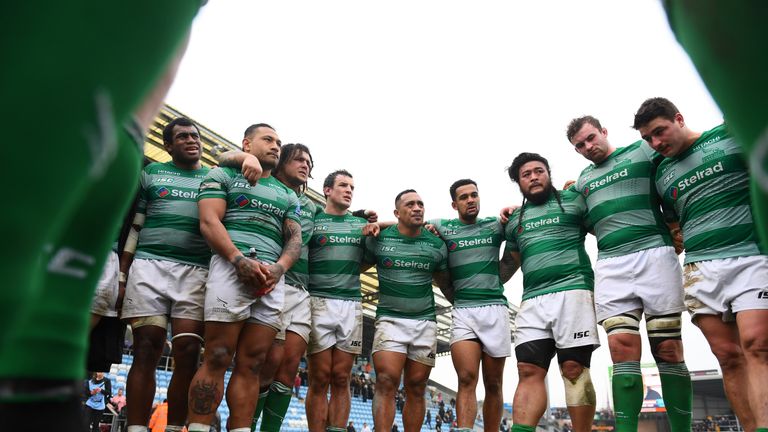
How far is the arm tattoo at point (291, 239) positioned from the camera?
161 inches

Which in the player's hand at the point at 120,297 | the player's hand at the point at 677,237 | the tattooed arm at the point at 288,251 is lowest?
the player's hand at the point at 120,297

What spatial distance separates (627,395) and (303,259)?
3.02m

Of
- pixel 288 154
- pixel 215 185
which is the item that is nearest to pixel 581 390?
pixel 215 185

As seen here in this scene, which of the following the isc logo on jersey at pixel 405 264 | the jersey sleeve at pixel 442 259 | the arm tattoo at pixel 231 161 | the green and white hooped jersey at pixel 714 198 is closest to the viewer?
the green and white hooped jersey at pixel 714 198

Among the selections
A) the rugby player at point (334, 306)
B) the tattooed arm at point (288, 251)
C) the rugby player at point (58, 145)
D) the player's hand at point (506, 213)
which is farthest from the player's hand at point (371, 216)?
the rugby player at point (58, 145)

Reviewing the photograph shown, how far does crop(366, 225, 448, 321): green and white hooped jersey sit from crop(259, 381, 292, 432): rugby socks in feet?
4.11

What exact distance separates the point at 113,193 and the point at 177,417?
3.11 metres

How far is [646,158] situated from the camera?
432 cm

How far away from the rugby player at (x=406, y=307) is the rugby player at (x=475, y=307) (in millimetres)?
255

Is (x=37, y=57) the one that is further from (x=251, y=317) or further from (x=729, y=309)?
(x=729, y=309)

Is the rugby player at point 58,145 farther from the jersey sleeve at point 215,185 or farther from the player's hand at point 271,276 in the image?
the jersey sleeve at point 215,185

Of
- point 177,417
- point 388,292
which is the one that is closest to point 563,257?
point 388,292

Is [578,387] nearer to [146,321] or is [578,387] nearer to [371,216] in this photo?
[371,216]

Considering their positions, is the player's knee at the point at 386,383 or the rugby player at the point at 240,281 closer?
the rugby player at the point at 240,281
